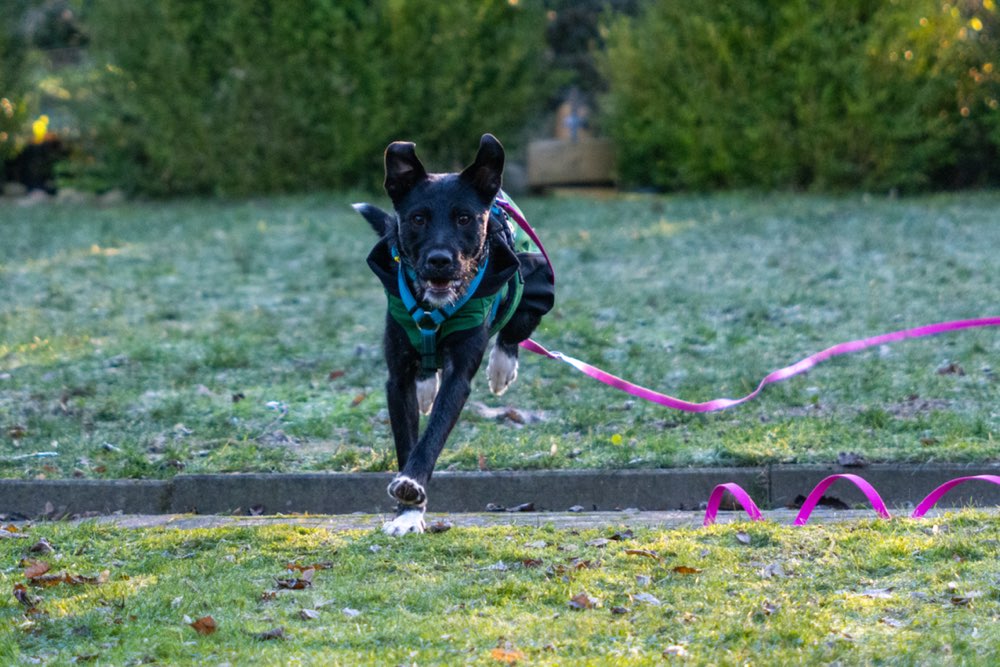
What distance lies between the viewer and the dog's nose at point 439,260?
5312 millimetres

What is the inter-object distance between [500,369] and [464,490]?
2.12ft

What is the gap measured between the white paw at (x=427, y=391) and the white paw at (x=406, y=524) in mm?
762

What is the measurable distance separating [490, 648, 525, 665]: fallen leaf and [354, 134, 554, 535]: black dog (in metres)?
1.37

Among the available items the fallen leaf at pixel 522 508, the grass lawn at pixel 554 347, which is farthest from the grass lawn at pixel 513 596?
the grass lawn at pixel 554 347

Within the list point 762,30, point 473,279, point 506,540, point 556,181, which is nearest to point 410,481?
point 506,540

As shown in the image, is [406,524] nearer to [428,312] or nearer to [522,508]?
[428,312]

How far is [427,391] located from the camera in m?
6.08

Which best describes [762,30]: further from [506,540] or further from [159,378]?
[506,540]

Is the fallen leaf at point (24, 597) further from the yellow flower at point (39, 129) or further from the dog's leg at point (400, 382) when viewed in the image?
the yellow flower at point (39, 129)

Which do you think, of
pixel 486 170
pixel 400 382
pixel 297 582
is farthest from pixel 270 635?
pixel 486 170

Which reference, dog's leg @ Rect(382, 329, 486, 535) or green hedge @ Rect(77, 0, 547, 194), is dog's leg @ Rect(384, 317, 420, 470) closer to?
dog's leg @ Rect(382, 329, 486, 535)

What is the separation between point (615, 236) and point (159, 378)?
7.47m

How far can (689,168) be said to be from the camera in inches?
770

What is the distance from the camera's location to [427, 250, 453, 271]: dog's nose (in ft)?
17.4
